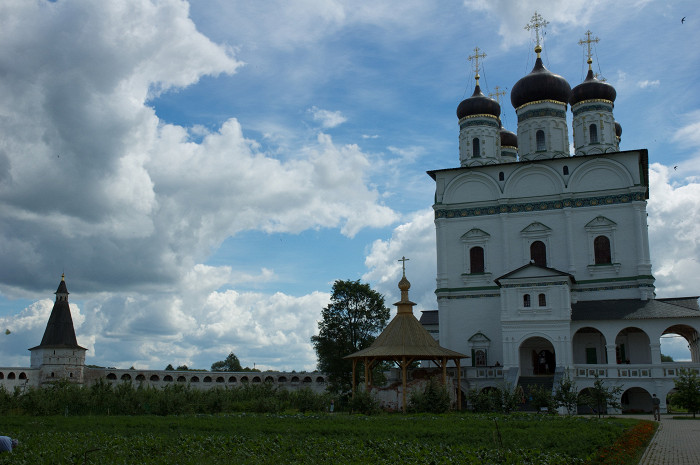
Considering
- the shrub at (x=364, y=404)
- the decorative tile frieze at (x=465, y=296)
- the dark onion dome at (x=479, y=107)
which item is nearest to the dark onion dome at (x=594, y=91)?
the dark onion dome at (x=479, y=107)

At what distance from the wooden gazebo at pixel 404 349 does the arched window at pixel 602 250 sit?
9.99 m

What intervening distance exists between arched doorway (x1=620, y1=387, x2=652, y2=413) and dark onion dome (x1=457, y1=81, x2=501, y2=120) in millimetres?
15531

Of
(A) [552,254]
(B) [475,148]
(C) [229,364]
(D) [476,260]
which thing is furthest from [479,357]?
(C) [229,364]

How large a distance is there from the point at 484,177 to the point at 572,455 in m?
23.1

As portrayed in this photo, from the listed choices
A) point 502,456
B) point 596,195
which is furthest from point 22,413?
point 596,195

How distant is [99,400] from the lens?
24.4 m

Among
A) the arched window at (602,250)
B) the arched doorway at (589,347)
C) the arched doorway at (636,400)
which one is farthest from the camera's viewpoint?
the arched window at (602,250)

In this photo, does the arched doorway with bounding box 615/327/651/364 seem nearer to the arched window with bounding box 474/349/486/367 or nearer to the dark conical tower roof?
the arched window with bounding box 474/349/486/367

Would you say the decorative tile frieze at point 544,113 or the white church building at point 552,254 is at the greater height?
the decorative tile frieze at point 544,113

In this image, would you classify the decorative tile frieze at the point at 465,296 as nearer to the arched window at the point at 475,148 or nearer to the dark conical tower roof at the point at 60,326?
the arched window at the point at 475,148

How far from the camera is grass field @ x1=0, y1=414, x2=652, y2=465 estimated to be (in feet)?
37.3

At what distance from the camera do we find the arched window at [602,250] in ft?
101

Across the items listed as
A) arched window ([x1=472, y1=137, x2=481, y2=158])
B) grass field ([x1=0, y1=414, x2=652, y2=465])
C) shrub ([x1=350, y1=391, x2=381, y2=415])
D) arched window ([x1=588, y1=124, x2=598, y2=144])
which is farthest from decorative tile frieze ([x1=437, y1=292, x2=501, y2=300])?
grass field ([x1=0, y1=414, x2=652, y2=465])

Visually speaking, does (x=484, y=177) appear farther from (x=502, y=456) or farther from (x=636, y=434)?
(x=502, y=456)
